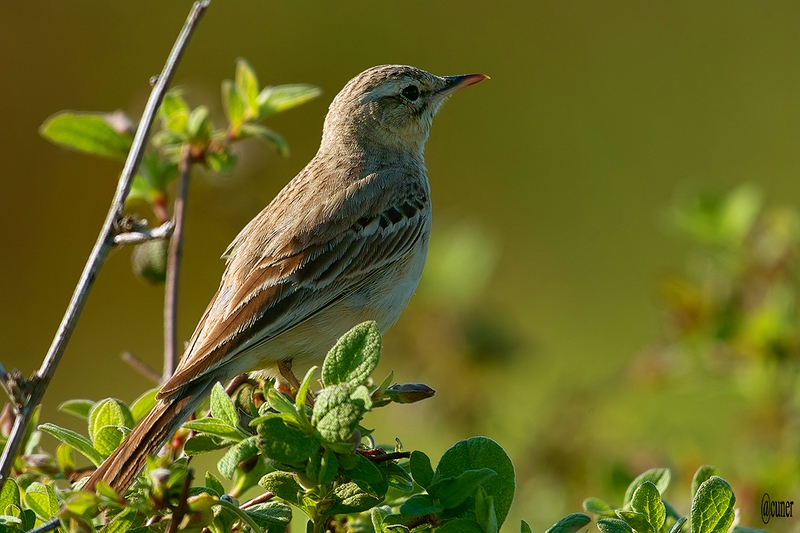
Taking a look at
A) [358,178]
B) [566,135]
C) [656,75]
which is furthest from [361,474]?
[656,75]

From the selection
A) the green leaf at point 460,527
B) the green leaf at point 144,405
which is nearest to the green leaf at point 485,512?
the green leaf at point 460,527

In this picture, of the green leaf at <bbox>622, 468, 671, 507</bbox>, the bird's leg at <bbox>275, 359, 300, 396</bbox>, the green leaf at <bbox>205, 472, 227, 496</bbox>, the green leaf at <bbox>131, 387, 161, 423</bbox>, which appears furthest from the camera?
the bird's leg at <bbox>275, 359, 300, 396</bbox>

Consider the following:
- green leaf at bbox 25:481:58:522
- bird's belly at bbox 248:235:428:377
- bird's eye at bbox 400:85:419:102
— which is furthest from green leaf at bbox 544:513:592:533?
bird's eye at bbox 400:85:419:102

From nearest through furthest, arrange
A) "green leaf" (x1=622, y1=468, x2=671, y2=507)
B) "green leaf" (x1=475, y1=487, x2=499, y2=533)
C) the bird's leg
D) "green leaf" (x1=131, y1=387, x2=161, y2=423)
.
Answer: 1. "green leaf" (x1=475, y1=487, x2=499, y2=533)
2. "green leaf" (x1=622, y1=468, x2=671, y2=507)
3. "green leaf" (x1=131, y1=387, x2=161, y2=423)
4. the bird's leg

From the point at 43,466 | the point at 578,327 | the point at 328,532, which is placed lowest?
the point at 578,327

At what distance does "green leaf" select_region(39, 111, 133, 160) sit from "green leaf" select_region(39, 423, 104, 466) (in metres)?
1.04

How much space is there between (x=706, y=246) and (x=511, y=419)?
8.07ft

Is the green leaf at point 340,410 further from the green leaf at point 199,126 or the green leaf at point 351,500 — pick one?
the green leaf at point 199,126

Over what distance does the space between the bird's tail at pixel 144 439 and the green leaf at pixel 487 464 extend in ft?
2.16

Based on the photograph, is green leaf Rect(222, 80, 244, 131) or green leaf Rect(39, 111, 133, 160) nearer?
green leaf Rect(39, 111, 133, 160)

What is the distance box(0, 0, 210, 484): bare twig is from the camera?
1.79 metres

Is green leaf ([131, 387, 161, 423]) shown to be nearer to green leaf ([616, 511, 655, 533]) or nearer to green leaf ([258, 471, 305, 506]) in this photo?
green leaf ([258, 471, 305, 506])

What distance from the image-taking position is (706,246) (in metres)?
3.89

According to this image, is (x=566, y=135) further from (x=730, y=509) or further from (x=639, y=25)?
(x=730, y=509)
